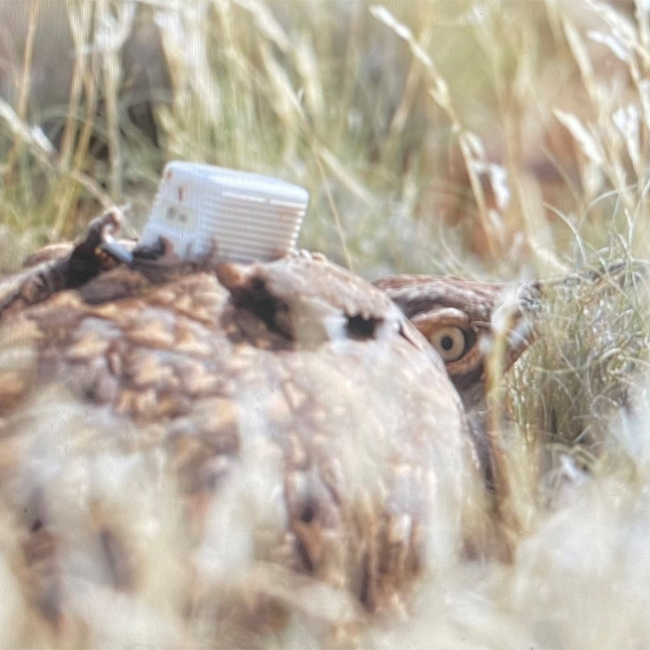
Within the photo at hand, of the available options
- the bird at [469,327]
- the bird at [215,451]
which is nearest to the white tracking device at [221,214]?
the bird at [215,451]

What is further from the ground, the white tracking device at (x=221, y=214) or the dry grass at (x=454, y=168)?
the white tracking device at (x=221, y=214)

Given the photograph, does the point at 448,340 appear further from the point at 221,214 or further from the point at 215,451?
the point at 215,451

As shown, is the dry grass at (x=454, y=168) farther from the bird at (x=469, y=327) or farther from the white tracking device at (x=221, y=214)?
the white tracking device at (x=221, y=214)

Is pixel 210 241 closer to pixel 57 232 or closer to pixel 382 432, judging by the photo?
pixel 382 432

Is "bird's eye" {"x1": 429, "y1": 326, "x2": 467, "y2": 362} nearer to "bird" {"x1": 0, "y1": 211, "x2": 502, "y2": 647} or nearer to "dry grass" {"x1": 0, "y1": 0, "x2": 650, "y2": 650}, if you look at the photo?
"dry grass" {"x1": 0, "y1": 0, "x2": 650, "y2": 650}

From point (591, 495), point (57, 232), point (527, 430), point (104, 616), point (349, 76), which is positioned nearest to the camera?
point (104, 616)

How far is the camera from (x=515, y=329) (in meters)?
1.31

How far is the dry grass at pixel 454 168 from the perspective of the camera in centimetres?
104

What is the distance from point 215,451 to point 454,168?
6.07 ft

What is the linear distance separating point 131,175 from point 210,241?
1092mm

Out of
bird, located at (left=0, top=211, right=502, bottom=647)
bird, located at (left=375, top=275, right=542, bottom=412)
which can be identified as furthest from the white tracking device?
bird, located at (left=375, top=275, right=542, bottom=412)

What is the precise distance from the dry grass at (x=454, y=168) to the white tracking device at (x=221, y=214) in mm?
300

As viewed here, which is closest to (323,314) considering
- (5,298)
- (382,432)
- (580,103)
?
(382,432)

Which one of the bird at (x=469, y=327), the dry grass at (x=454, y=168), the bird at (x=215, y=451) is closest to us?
the bird at (x=215, y=451)
